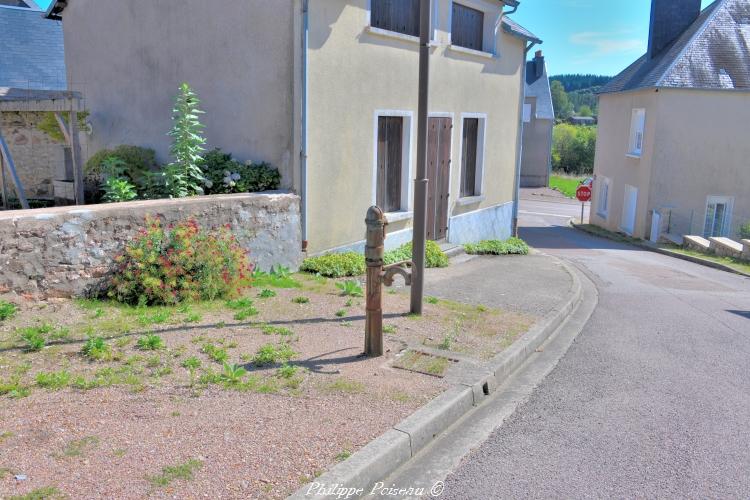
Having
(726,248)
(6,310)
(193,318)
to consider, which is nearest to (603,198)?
(726,248)

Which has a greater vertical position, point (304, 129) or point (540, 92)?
point (540, 92)

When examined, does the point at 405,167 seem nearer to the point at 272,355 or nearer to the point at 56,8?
the point at 272,355

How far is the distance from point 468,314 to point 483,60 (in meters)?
7.64

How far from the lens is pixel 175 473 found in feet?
11.3

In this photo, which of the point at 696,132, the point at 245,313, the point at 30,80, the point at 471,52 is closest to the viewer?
the point at 245,313

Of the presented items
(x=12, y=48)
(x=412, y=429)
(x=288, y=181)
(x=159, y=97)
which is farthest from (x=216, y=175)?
(x=12, y=48)

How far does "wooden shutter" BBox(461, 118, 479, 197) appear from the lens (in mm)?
13402

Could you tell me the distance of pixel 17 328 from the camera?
5359mm

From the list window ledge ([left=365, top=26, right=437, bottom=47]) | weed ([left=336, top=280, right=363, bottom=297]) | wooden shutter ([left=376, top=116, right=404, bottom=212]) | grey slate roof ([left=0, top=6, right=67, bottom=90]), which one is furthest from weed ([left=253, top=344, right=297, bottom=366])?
grey slate roof ([left=0, top=6, right=67, bottom=90])

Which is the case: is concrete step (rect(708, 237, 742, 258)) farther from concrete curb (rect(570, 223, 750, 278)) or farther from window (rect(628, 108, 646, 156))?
window (rect(628, 108, 646, 156))

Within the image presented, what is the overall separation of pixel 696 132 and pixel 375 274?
21242 mm

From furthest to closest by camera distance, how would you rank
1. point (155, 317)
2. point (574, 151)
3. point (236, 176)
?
point (574, 151) < point (236, 176) < point (155, 317)

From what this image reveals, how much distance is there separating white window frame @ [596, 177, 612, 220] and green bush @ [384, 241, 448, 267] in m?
19.2

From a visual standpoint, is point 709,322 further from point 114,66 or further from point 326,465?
A: point 114,66
